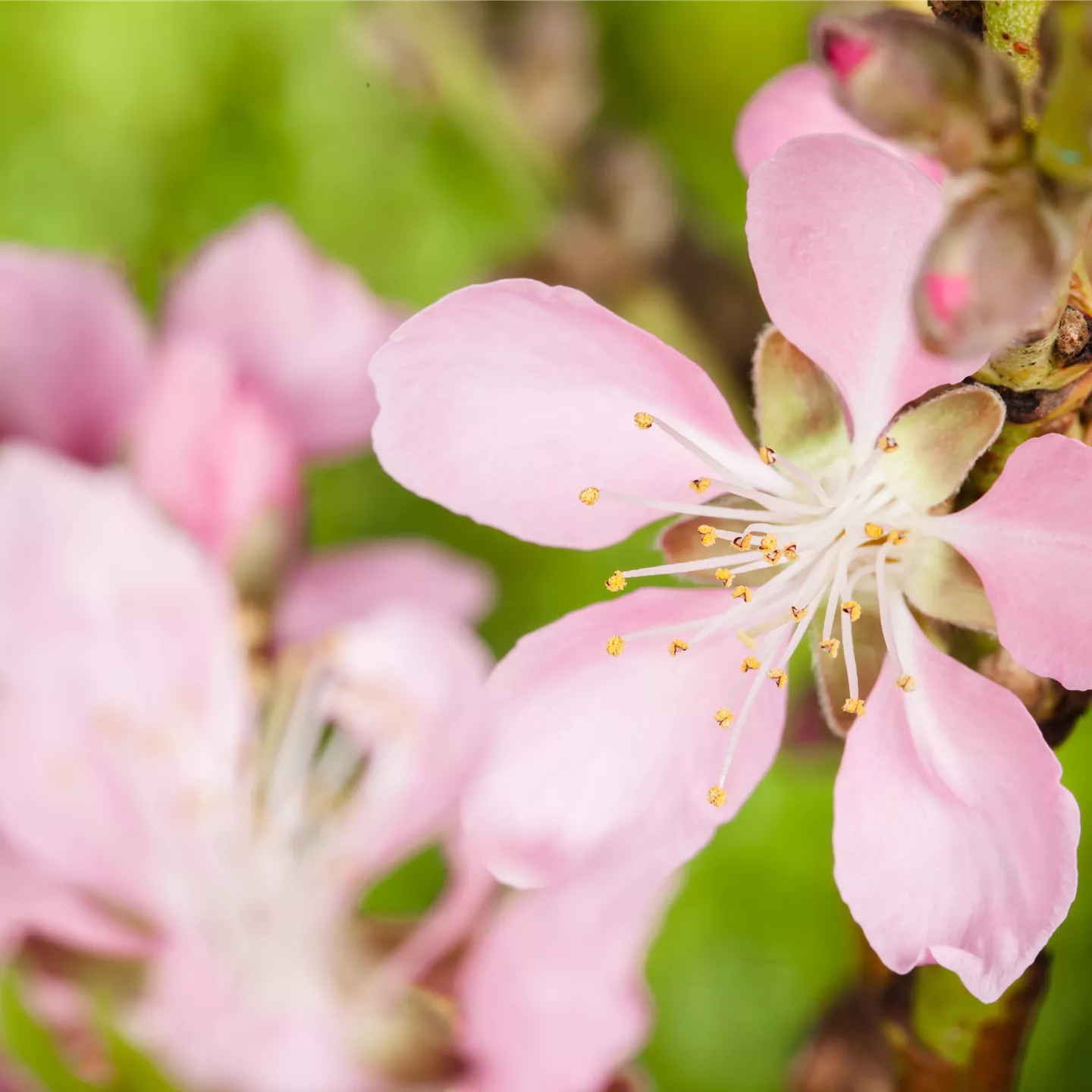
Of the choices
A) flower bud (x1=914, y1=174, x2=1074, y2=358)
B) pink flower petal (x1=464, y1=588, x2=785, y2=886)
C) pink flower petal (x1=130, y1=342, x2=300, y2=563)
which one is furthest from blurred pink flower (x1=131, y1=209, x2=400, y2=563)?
flower bud (x1=914, y1=174, x2=1074, y2=358)

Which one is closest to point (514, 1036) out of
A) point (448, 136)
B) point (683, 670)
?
point (683, 670)

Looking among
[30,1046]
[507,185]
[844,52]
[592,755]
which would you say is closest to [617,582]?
[592,755]

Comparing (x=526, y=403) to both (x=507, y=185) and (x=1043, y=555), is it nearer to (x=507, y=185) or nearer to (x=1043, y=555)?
(x=1043, y=555)

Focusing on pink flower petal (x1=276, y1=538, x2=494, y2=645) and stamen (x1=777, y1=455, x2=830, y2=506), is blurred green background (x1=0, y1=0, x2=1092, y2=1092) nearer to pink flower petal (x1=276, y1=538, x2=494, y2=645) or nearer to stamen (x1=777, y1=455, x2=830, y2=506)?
pink flower petal (x1=276, y1=538, x2=494, y2=645)

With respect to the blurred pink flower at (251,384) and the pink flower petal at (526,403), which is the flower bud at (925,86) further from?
the blurred pink flower at (251,384)

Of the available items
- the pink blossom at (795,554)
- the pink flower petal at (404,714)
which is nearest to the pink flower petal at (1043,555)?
the pink blossom at (795,554)
